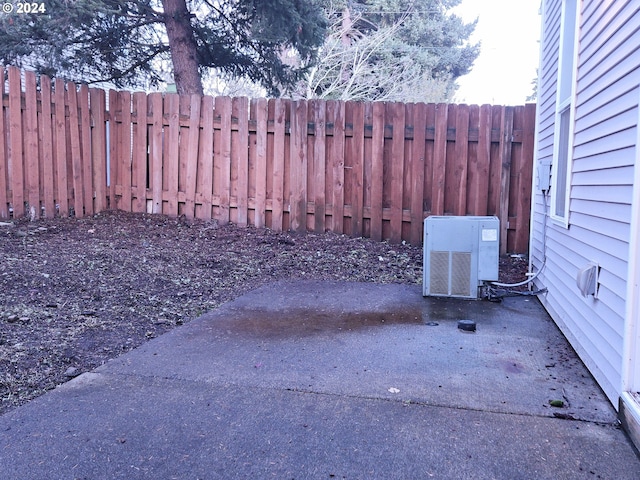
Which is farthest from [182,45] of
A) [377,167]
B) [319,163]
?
[377,167]

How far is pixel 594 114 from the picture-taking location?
4062mm

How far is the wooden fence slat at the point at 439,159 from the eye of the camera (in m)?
7.91

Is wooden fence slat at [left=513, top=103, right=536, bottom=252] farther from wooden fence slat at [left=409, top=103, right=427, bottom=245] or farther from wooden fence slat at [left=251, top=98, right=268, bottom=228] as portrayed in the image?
wooden fence slat at [left=251, top=98, right=268, bottom=228]

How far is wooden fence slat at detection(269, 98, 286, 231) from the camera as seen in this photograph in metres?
8.50

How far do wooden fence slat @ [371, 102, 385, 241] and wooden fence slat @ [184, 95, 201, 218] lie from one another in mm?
2838

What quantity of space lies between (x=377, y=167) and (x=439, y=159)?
92 centimetres

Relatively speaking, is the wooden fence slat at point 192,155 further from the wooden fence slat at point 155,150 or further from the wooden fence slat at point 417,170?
the wooden fence slat at point 417,170

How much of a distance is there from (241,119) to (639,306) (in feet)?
22.4

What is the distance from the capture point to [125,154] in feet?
29.5

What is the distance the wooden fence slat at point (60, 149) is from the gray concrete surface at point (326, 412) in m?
4.47

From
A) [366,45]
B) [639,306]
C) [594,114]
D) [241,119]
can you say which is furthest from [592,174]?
[366,45]

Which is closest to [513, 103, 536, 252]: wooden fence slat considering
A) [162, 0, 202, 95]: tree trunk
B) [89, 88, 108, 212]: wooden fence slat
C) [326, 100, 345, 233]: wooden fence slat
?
[326, 100, 345, 233]: wooden fence slat

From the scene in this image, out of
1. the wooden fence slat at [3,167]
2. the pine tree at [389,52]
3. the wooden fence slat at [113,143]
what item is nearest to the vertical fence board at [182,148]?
Result: the wooden fence slat at [113,143]

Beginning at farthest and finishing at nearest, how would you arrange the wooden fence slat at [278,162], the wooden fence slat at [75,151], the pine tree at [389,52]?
the pine tree at [389,52] < the wooden fence slat at [278,162] < the wooden fence slat at [75,151]
